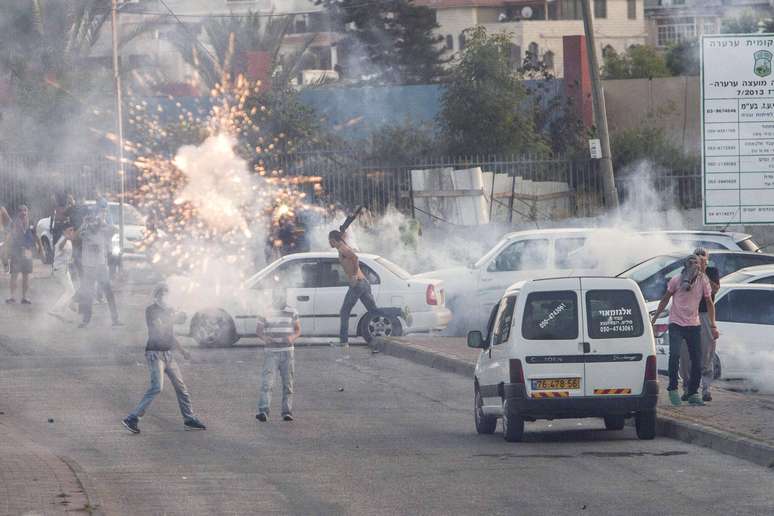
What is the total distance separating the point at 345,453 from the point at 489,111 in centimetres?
2533

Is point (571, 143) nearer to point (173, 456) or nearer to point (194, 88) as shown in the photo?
point (194, 88)

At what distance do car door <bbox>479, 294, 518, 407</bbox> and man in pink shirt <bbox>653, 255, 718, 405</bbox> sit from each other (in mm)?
2147

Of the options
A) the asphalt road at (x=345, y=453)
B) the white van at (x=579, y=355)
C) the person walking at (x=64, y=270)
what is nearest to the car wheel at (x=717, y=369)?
the asphalt road at (x=345, y=453)

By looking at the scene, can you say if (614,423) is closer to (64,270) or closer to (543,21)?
(64,270)

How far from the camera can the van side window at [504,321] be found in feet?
44.7

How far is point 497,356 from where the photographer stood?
13766 mm

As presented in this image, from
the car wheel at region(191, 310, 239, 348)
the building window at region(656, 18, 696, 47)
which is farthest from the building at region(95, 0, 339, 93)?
the building window at region(656, 18, 696, 47)

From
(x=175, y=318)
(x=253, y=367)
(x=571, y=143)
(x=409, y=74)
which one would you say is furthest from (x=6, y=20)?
(x=409, y=74)

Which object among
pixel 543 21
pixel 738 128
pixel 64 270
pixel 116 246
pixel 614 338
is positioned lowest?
pixel 614 338

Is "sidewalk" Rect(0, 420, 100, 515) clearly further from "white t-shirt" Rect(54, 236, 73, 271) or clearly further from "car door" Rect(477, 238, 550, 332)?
"white t-shirt" Rect(54, 236, 73, 271)

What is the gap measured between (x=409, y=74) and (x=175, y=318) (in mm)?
49186

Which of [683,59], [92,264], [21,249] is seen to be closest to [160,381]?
[92,264]

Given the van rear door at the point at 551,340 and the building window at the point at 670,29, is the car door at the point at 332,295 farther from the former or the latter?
the building window at the point at 670,29

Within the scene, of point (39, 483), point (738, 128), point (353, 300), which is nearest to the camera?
point (39, 483)
